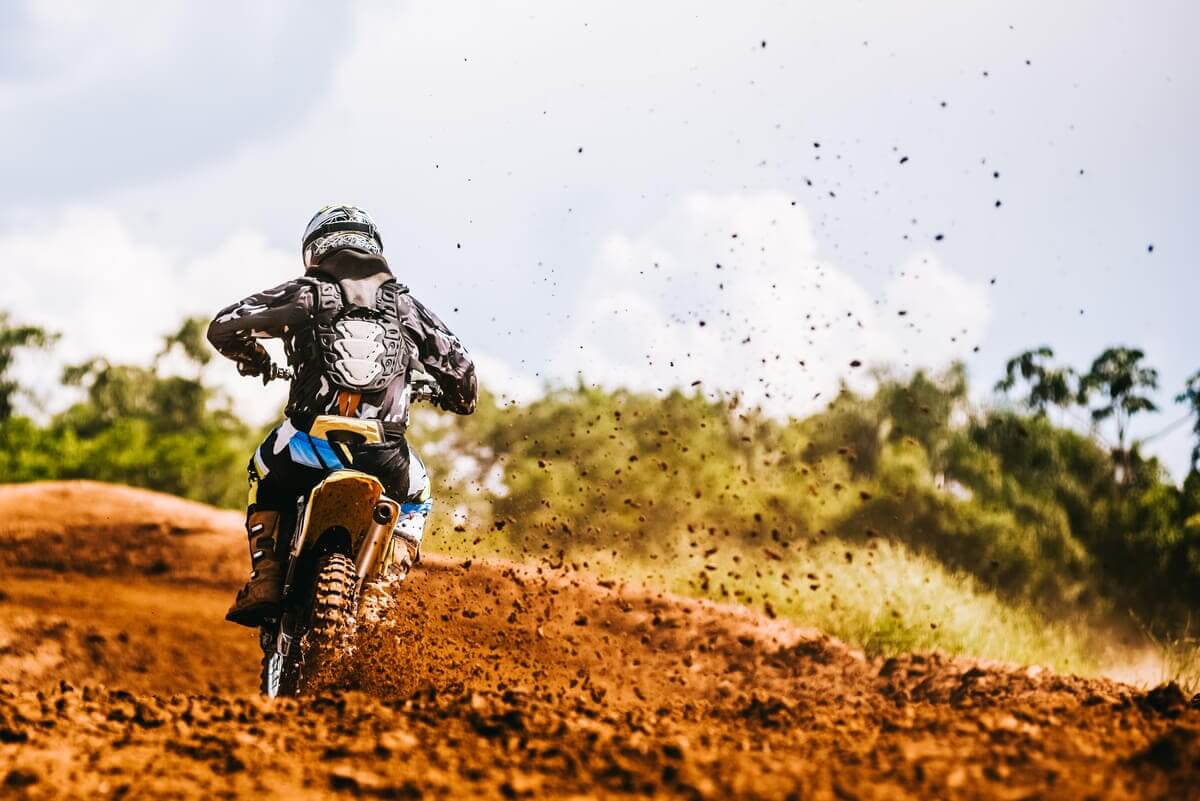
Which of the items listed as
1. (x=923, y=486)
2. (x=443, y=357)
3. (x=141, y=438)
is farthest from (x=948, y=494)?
(x=141, y=438)

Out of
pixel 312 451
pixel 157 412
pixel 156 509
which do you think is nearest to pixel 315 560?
pixel 312 451

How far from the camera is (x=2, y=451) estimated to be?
113 feet

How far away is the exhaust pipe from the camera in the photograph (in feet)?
14.4

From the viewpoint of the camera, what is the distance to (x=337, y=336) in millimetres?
4703

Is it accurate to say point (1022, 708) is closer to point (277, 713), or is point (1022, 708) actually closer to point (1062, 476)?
point (277, 713)

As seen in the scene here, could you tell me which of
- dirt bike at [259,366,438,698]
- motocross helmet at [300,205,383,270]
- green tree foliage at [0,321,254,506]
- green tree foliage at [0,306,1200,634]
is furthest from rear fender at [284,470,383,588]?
green tree foliage at [0,321,254,506]

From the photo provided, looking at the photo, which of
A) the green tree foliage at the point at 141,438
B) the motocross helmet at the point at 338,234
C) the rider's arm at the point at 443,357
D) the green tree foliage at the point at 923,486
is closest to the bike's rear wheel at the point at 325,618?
the rider's arm at the point at 443,357

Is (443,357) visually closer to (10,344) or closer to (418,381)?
(418,381)

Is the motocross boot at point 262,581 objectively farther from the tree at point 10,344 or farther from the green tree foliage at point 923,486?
the tree at point 10,344

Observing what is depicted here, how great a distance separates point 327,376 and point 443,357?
0.72 meters

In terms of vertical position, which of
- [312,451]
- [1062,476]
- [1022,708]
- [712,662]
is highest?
[1062,476]

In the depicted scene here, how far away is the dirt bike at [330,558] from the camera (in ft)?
14.1

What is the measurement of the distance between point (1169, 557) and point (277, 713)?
18913 mm

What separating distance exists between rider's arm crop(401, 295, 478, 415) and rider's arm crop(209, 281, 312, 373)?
50 cm
